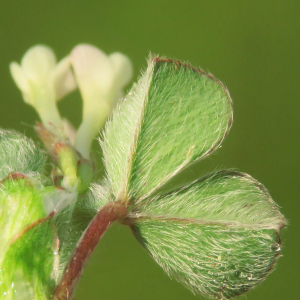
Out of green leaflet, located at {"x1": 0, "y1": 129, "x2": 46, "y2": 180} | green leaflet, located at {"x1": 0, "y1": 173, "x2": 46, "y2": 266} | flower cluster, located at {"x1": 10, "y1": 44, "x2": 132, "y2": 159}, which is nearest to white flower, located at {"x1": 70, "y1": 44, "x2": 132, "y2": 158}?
flower cluster, located at {"x1": 10, "y1": 44, "x2": 132, "y2": 159}

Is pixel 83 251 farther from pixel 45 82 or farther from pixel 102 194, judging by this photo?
pixel 45 82

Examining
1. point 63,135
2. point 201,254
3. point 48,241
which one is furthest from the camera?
point 63,135

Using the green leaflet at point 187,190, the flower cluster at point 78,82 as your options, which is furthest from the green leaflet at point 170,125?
the flower cluster at point 78,82

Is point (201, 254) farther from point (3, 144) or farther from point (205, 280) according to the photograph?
point (3, 144)

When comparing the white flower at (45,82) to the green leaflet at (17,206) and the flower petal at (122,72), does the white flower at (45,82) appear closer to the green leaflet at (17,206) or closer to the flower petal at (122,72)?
the flower petal at (122,72)

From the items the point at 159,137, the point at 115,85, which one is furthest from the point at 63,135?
the point at 159,137
